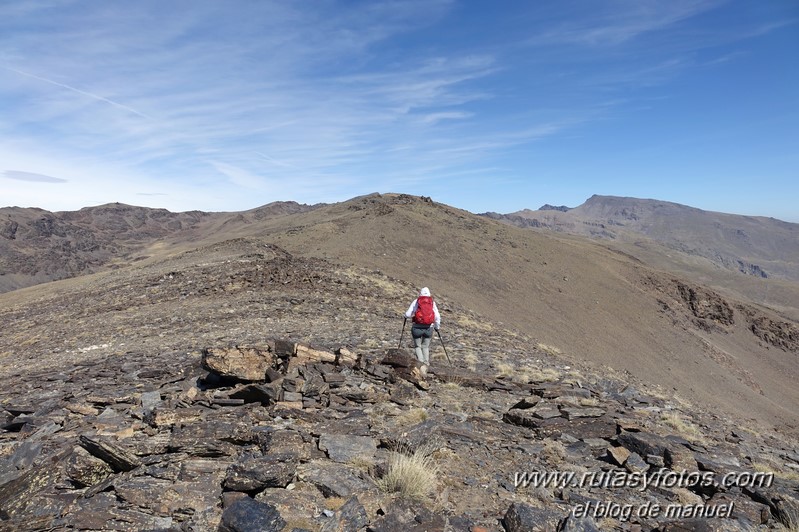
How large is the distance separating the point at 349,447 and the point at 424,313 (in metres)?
5.47

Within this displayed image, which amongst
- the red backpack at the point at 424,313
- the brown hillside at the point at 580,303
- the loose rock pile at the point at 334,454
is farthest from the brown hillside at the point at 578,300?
the loose rock pile at the point at 334,454

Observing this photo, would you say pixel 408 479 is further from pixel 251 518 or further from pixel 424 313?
pixel 424 313

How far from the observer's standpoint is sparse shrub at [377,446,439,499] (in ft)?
16.1

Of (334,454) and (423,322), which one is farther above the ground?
(423,322)

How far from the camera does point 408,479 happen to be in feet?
16.2

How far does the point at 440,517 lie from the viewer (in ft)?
14.9

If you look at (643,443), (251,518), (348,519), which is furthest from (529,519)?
(643,443)

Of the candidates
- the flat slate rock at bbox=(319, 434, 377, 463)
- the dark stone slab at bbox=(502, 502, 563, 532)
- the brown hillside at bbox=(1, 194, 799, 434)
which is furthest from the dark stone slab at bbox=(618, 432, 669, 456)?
the brown hillside at bbox=(1, 194, 799, 434)

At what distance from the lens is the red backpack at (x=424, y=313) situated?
1105 cm

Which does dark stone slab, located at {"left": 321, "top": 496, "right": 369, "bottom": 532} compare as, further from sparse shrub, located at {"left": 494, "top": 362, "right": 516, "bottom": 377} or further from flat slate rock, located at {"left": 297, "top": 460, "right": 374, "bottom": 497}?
sparse shrub, located at {"left": 494, "top": 362, "right": 516, "bottom": 377}

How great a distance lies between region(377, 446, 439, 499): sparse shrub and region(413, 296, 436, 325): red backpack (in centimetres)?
584

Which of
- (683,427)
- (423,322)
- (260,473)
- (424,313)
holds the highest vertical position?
(424,313)

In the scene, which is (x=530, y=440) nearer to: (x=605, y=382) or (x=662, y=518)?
(x=662, y=518)

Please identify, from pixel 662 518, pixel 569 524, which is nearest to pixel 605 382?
pixel 662 518
